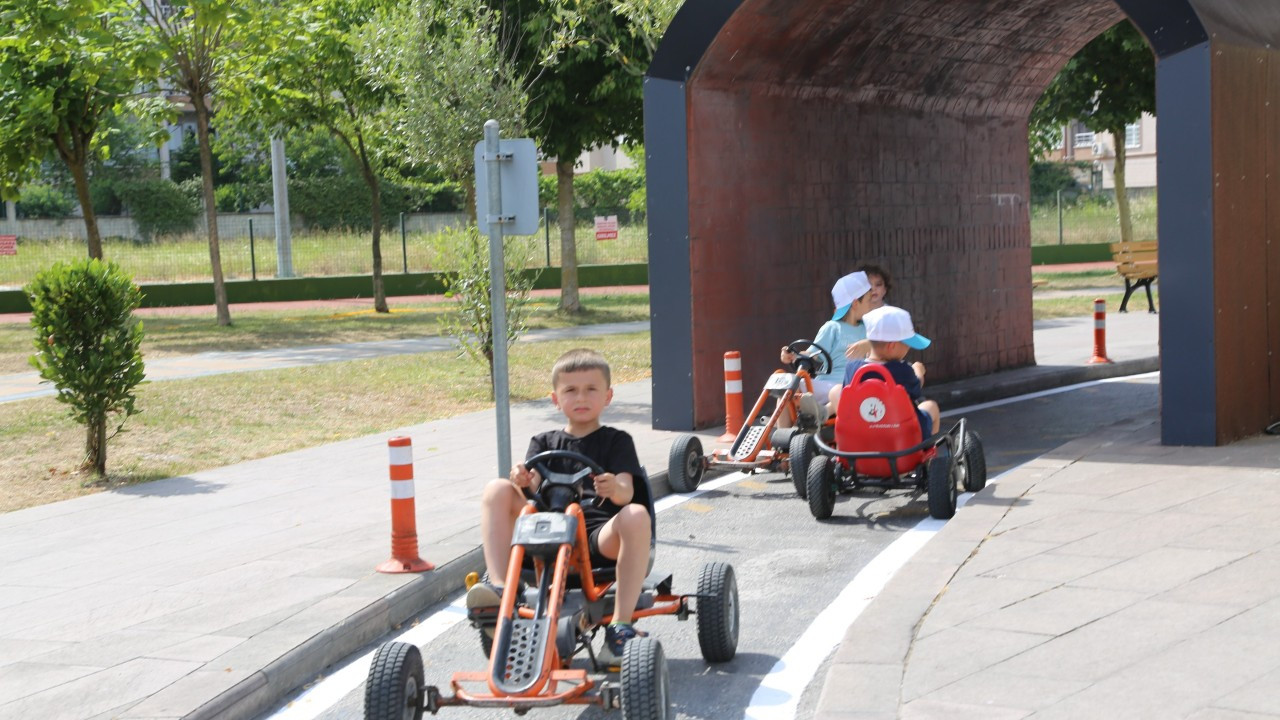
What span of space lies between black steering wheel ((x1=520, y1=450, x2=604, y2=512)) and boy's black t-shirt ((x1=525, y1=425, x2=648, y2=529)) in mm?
126

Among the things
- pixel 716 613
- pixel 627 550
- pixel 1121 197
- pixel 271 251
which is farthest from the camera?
pixel 271 251

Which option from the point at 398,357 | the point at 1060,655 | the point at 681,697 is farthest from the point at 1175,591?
the point at 398,357

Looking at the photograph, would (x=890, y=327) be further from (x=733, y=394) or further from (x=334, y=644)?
(x=334, y=644)

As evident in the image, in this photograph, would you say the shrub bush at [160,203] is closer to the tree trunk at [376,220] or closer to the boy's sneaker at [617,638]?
the tree trunk at [376,220]

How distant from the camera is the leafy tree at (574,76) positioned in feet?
65.8

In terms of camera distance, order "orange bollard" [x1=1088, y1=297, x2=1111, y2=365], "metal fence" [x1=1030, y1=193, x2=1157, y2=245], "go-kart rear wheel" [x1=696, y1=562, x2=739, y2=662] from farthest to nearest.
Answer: "metal fence" [x1=1030, y1=193, x2=1157, y2=245], "orange bollard" [x1=1088, y1=297, x2=1111, y2=365], "go-kart rear wheel" [x1=696, y1=562, x2=739, y2=662]

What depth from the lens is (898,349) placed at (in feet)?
28.1

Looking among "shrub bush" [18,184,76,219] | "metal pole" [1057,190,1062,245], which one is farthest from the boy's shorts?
"shrub bush" [18,184,76,219]

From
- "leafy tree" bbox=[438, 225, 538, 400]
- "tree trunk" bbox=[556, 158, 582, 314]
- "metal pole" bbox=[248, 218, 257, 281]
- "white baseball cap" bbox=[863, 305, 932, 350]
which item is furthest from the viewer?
"metal pole" bbox=[248, 218, 257, 281]

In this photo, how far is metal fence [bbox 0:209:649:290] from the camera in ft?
112

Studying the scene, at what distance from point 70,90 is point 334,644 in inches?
665

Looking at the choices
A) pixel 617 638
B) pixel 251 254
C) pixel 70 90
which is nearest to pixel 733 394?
pixel 617 638

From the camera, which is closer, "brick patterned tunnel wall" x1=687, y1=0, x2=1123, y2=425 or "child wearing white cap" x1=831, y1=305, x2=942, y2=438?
"child wearing white cap" x1=831, y1=305, x2=942, y2=438

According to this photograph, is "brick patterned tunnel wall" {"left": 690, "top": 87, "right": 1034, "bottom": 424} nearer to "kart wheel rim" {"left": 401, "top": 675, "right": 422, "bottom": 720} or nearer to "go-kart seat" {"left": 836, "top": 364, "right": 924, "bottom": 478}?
"go-kart seat" {"left": 836, "top": 364, "right": 924, "bottom": 478}
